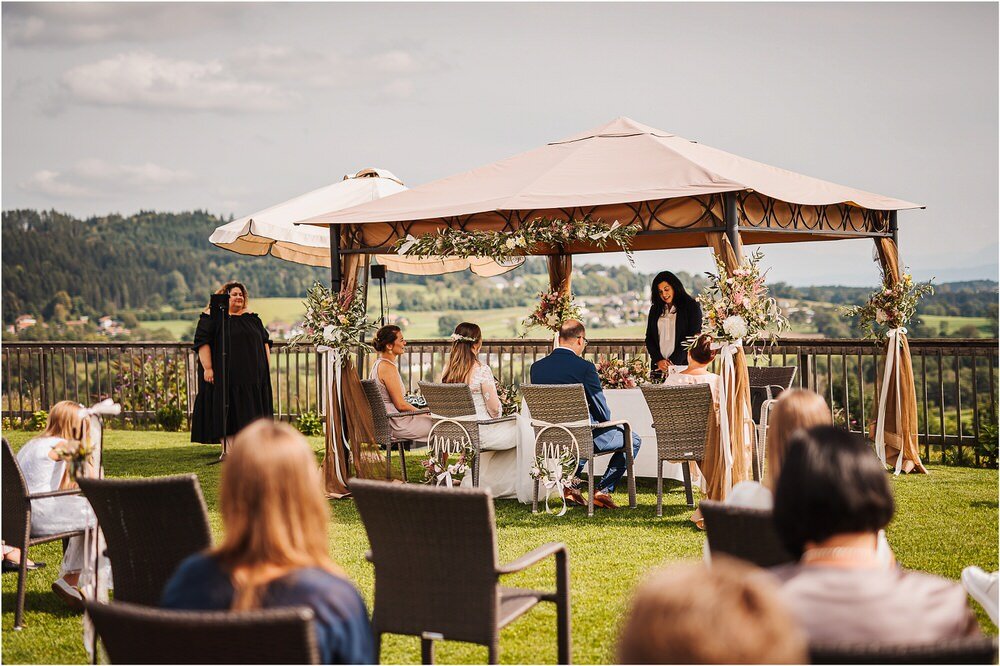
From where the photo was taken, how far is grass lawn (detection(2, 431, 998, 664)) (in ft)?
14.9

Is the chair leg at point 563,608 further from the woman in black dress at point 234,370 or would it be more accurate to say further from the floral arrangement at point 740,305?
the woman in black dress at point 234,370

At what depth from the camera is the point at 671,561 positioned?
19.7 feet

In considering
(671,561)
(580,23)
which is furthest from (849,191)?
(580,23)

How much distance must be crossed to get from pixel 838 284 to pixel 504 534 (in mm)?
38989

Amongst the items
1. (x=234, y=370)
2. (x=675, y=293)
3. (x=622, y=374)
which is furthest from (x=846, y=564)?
(x=234, y=370)

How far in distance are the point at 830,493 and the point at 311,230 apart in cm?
888

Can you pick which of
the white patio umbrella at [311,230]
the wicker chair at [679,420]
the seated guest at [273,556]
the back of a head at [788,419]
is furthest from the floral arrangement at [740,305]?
the seated guest at [273,556]

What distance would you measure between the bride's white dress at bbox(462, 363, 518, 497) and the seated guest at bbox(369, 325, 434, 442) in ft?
2.11

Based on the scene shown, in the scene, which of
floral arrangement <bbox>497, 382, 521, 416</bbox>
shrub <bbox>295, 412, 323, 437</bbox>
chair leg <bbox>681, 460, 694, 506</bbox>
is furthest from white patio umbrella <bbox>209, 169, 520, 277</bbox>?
chair leg <bbox>681, 460, 694, 506</bbox>

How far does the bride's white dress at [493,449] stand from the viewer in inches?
316

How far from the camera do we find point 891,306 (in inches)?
367

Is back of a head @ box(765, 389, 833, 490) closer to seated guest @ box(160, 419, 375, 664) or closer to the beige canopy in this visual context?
seated guest @ box(160, 419, 375, 664)

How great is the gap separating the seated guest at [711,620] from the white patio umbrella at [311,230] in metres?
8.16

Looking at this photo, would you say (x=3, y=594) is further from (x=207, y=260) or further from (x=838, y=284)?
(x=838, y=284)
